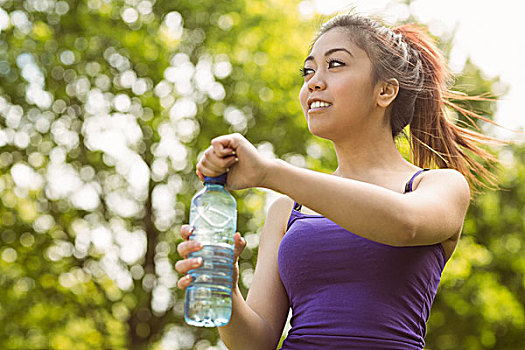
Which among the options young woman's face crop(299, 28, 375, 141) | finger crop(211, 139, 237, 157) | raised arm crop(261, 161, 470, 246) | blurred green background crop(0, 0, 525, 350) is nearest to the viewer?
raised arm crop(261, 161, 470, 246)

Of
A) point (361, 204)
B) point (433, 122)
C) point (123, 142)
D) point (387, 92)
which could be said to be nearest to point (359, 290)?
point (361, 204)

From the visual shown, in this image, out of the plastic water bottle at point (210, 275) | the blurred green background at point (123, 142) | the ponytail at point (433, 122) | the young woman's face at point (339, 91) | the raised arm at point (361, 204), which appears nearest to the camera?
the raised arm at point (361, 204)

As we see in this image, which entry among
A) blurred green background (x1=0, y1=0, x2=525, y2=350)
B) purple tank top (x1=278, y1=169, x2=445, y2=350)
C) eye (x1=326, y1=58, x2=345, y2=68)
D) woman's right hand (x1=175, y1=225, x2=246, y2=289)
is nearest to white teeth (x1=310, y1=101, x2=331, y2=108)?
eye (x1=326, y1=58, x2=345, y2=68)

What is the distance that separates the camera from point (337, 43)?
2645 mm

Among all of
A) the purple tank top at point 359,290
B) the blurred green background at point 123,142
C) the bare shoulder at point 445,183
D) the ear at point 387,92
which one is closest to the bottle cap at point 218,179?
the purple tank top at point 359,290

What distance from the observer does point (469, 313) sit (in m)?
17.3

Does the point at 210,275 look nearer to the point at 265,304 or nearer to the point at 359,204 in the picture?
the point at 265,304

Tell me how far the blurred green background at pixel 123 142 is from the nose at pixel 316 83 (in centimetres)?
1085

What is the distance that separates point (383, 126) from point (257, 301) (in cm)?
87

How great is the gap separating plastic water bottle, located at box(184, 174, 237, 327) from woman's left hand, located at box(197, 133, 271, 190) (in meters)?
0.09

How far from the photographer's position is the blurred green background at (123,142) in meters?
13.7

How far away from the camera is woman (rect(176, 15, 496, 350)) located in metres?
2.06

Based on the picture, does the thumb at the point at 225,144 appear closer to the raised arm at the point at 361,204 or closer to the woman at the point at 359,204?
the woman at the point at 359,204

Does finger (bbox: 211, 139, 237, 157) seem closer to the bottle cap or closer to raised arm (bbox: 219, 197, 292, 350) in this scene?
the bottle cap
